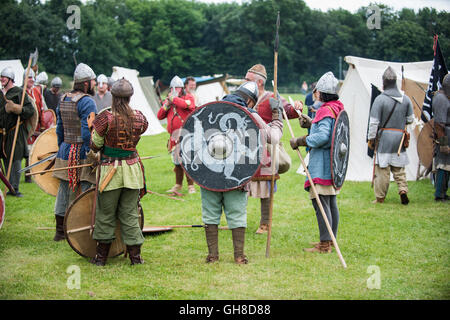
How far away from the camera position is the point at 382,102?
747 centimetres

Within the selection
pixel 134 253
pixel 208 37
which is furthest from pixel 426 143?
pixel 208 37

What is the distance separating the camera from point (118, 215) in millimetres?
4625

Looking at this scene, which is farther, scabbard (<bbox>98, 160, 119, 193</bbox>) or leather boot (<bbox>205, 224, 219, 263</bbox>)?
leather boot (<bbox>205, 224, 219, 263</bbox>)

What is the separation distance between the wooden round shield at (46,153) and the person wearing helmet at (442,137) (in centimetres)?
544

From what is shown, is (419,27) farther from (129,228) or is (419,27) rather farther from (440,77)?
(129,228)

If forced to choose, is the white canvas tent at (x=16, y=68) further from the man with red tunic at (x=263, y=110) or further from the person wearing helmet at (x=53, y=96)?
the man with red tunic at (x=263, y=110)

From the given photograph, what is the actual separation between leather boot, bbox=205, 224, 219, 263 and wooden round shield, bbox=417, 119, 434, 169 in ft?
16.4

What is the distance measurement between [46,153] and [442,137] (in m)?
5.66

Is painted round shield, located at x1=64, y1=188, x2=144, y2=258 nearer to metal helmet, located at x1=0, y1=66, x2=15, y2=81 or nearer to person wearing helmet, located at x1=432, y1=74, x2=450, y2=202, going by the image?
metal helmet, located at x1=0, y1=66, x2=15, y2=81

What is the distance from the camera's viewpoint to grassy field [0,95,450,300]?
3949 mm

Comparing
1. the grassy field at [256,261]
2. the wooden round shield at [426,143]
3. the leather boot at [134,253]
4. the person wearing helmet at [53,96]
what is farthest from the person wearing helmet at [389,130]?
the person wearing helmet at [53,96]

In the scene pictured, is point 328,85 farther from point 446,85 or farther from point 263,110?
point 446,85

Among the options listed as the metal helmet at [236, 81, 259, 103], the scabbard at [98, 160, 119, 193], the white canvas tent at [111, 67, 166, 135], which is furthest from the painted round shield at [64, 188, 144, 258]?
the white canvas tent at [111, 67, 166, 135]

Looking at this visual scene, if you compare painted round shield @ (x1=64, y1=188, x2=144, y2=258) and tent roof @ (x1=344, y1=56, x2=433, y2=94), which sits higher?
tent roof @ (x1=344, y1=56, x2=433, y2=94)
